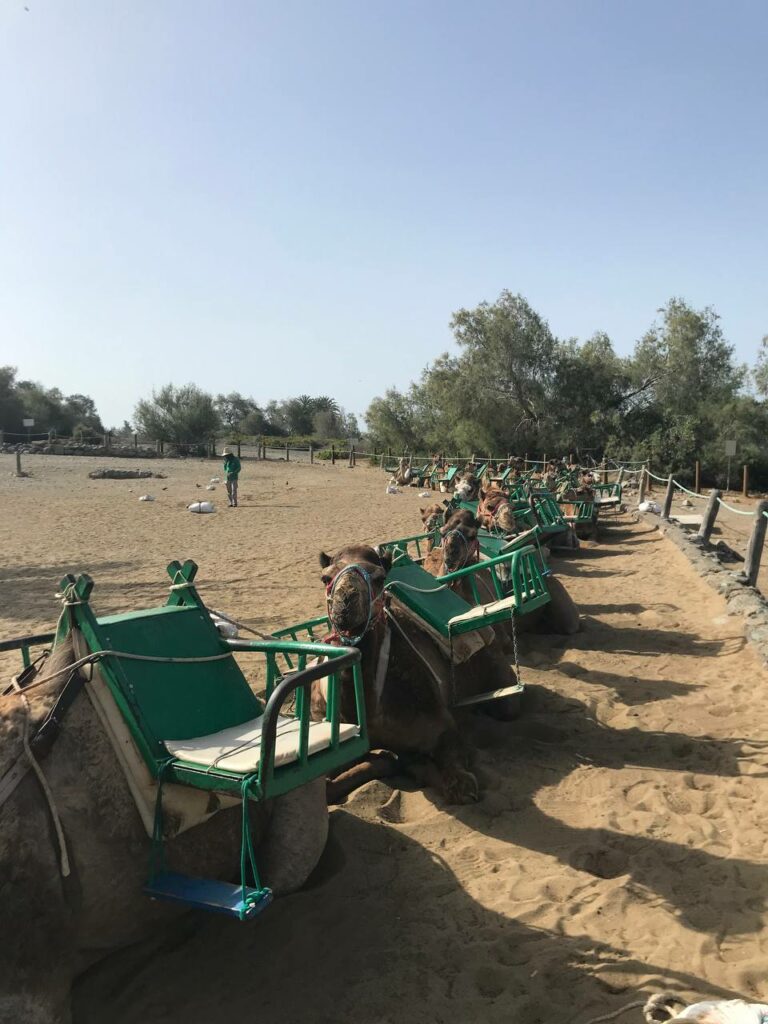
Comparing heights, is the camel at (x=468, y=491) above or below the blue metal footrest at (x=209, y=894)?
above

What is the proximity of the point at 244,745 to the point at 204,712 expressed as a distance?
41 centimetres

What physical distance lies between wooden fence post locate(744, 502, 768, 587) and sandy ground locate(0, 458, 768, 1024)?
2.22m

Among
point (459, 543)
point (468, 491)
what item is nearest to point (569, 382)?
point (468, 491)

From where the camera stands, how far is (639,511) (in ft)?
66.0

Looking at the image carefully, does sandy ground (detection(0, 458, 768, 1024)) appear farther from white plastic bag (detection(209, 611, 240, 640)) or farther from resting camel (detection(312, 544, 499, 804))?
white plastic bag (detection(209, 611, 240, 640))

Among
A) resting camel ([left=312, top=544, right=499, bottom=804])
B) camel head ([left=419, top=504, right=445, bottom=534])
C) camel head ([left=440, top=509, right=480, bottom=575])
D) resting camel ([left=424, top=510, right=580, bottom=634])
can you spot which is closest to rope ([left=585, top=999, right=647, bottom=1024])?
resting camel ([left=312, top=544, right=499, bottom=804])

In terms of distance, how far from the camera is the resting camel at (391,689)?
4.24 metres

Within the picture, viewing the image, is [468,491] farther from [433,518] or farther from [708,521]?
[708,521]

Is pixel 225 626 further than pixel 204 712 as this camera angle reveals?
Yes

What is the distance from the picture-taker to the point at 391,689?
4758mm

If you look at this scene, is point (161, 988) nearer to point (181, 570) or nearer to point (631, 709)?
point (181, 570)

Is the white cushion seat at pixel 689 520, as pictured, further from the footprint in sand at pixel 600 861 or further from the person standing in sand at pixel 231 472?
the footprint in sand at pixel 600 861

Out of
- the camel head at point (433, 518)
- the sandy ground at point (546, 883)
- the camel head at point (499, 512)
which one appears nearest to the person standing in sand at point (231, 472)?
the camel head at point (433, 518)

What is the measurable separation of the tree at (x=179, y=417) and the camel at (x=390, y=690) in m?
58.8
